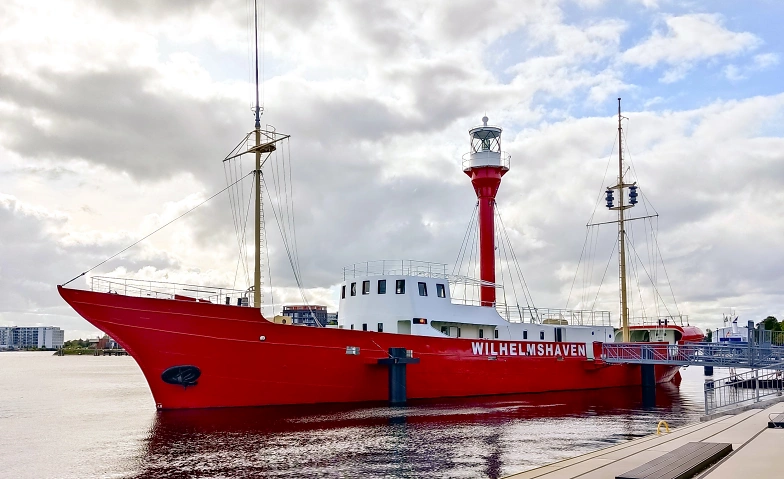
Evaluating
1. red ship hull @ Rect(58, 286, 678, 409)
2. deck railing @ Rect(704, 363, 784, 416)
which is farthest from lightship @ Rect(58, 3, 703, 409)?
deck railing @ Rect(704, 363, 784, 416)

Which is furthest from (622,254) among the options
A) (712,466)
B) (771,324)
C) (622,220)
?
(771,324)

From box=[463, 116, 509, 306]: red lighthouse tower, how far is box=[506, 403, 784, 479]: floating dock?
2116 centimetres

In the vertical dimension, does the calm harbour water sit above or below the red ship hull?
below

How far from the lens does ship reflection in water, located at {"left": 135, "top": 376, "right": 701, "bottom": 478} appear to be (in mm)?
15945

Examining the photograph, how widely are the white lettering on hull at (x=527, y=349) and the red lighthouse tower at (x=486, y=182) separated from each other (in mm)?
3138

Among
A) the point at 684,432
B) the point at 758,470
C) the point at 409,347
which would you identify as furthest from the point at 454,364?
the point at 758,470

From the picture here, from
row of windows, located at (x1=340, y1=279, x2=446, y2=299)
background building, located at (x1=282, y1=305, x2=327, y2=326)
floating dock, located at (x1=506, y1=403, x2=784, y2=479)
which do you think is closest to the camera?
floating dock, located at (x1=506, y1=403, x2=784, y2=479)

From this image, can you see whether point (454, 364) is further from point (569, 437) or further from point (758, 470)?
point (758, 470)

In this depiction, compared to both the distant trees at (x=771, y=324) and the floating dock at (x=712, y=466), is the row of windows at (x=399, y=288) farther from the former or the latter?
the distant trees at (x=771, y=324)

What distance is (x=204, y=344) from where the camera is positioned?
24.6 m

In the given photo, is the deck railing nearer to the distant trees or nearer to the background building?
the background building

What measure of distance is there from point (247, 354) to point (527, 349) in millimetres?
16125

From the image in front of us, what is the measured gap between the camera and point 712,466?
10828mm

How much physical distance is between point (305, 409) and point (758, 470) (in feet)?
60.1
